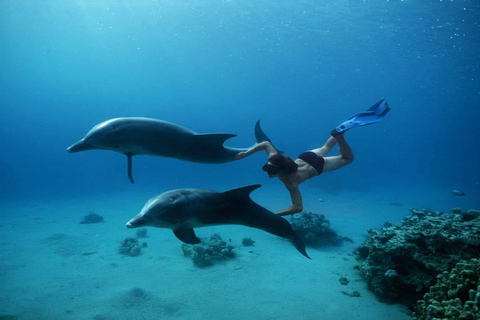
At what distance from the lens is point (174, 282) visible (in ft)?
24.7

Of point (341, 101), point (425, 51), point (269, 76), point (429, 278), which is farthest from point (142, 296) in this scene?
point (341, 101)

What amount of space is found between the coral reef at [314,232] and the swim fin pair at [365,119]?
20.2 ft

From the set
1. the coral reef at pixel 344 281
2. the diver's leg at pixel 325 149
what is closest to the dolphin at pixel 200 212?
the diver's leg at pixel 325 149

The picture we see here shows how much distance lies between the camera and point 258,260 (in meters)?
9.06

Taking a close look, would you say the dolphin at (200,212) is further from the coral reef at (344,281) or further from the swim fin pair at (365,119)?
the coral reef at (344,281)

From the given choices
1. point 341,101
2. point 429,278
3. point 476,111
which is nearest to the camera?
point 429,278

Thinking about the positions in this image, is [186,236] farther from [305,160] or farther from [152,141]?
[305,160]

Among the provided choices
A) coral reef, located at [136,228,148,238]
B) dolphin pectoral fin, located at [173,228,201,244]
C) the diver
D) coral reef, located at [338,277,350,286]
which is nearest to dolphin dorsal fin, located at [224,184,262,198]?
dolphin pectoral fin, located at [173,228,201,244]

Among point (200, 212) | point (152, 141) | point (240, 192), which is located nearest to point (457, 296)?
point (240, 192)

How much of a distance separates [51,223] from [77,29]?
4630 centimetres

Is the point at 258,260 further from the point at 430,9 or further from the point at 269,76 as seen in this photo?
the point at 269,76

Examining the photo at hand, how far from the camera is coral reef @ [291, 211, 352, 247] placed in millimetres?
10633

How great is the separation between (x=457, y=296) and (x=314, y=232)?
7388 millimetres

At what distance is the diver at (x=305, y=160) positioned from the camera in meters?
4.91
